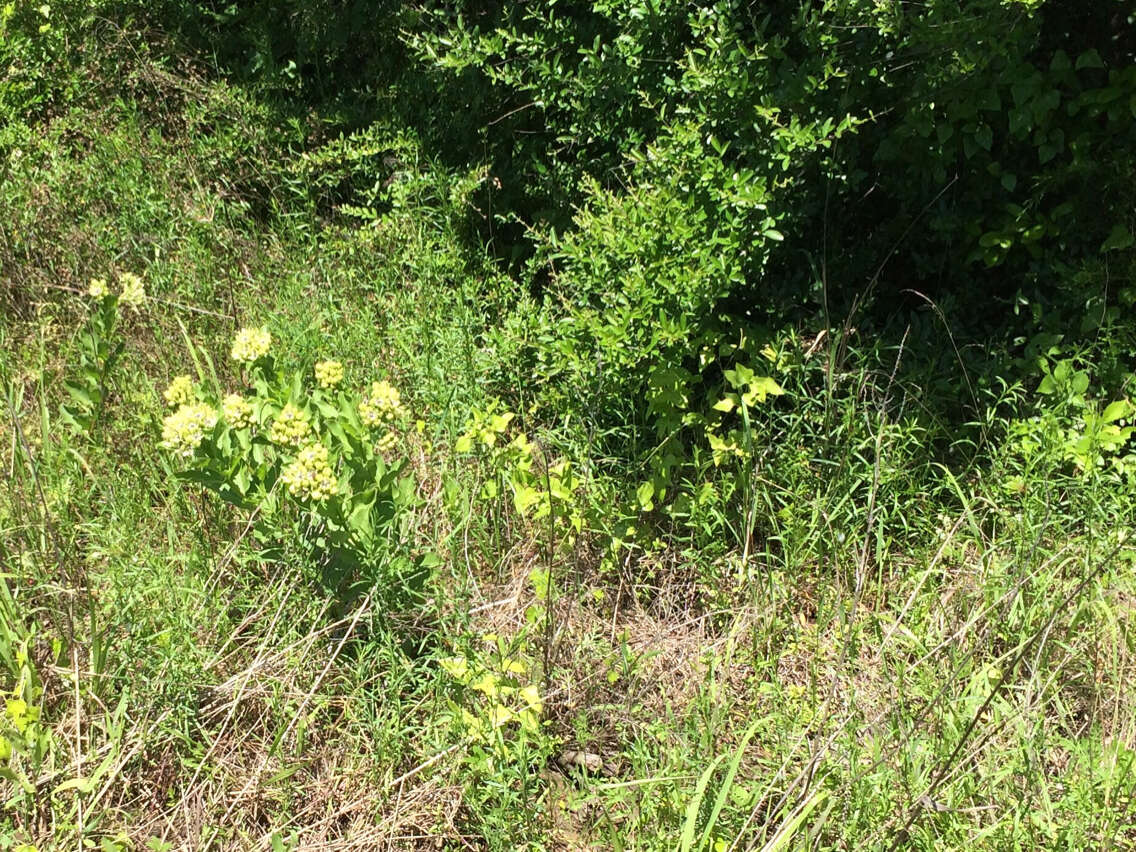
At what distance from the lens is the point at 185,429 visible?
244 cm

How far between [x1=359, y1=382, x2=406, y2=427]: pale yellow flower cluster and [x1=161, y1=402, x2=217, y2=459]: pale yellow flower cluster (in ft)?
1.28

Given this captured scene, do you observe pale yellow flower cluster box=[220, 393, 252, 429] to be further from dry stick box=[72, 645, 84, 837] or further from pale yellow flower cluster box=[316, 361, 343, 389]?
dry stick box=[72, 645, 84, 837]

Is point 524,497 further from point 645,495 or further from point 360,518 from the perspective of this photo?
point 360,518

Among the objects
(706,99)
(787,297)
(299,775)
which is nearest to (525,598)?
(299,775)

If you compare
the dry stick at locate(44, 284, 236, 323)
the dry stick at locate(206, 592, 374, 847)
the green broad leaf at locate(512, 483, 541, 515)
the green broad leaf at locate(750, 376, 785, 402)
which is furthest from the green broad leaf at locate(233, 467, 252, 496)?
the green broad leaf at locate(750, 376, 785, 402)

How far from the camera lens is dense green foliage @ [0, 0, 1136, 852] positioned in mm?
2402

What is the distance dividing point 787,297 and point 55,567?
2.41 meters

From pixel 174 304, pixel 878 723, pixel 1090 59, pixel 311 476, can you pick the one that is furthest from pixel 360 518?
pixel 1090 59

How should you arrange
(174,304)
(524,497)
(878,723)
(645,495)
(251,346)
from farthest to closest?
1. (174,304)
2. (645,495)
3. (524,497)
4. (251,346)
5. (878,723)

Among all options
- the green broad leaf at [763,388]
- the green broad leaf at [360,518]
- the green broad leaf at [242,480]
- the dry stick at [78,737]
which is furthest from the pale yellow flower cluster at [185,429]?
the green broad leaf at [763,388]

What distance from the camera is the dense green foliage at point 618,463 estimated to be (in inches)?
94.6

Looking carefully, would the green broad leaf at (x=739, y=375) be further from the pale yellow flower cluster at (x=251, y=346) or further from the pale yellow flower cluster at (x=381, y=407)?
the pale yellow flower cluster at (x=251, y=346)

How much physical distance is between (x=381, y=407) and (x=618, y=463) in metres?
0.93

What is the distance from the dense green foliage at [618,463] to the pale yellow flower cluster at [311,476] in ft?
0.22
